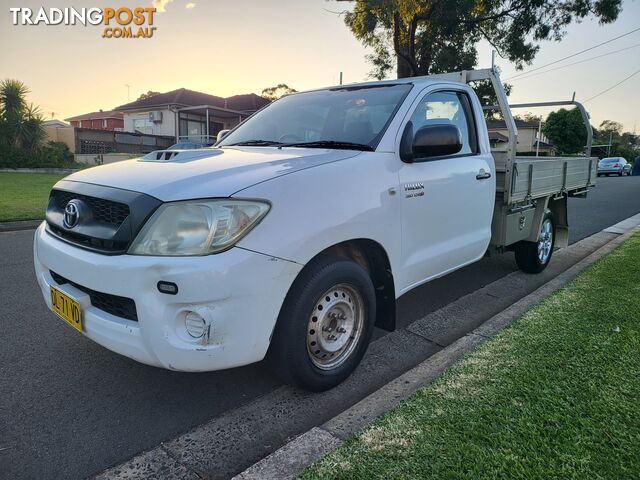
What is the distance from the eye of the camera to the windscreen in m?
3.26

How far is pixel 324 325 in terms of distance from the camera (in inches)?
106

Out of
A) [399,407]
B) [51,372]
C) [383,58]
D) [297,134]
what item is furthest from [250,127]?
[383,58]

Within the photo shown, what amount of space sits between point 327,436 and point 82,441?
1216 mm

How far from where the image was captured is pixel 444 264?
11.9 feet

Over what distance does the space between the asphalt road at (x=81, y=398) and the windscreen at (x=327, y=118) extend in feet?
5.43

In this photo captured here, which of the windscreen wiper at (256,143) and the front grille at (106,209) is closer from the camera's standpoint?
the front grille at (106,209)

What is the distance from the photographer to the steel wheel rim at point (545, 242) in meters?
5.53

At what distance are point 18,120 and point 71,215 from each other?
23233mm

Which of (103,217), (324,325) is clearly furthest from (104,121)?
(324,325)

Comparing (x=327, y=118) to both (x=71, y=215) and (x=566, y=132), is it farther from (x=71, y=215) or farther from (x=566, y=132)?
(x=566, y=132)

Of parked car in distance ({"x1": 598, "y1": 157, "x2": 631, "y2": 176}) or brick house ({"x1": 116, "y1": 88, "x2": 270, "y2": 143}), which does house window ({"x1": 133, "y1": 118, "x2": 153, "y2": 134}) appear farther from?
parked car in distance ({"x1": 598, "y1": 157, "x2": 631, "y2": 176})

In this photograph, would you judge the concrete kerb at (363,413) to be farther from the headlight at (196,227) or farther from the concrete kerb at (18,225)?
the concrete kerb at (18,225)

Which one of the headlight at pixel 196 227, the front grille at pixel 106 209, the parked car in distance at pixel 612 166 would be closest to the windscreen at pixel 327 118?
the headlight at pixel 196 227

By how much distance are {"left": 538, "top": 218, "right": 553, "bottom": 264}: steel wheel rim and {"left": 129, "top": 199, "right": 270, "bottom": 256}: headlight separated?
432cm
